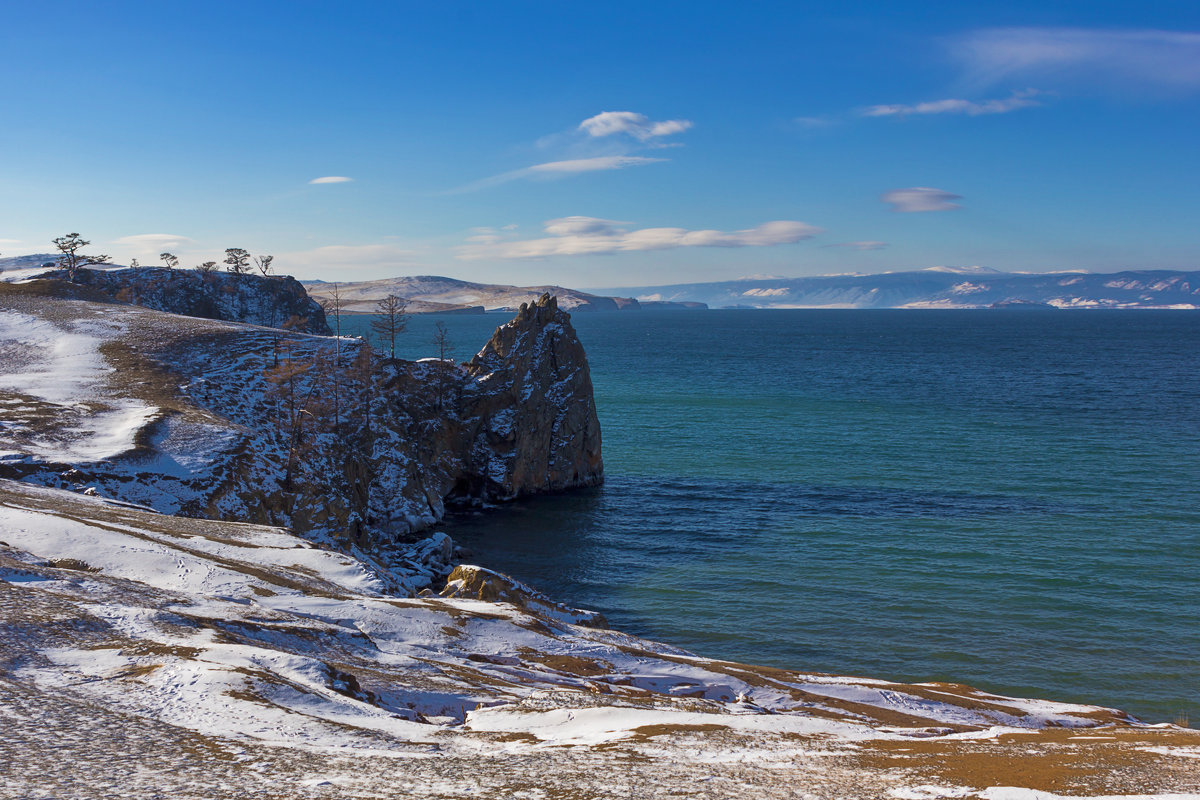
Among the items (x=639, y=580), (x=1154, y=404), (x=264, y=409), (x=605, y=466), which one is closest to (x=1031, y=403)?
(x=1154, y=404)

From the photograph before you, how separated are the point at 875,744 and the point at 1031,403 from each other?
106 meters

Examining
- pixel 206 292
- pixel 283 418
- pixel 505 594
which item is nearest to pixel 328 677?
pixel 505 594

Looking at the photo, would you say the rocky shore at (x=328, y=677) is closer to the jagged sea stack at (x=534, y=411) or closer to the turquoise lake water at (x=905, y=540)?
the turquoise lake water at (x=905, y=540)

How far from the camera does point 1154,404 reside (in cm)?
10481

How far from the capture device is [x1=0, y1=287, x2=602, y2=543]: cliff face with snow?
45.2m

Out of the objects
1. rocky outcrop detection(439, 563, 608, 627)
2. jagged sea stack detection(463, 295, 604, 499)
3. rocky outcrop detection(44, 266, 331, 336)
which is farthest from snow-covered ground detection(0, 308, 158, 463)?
rocky outcrop detection(44, 266, 331, 336)

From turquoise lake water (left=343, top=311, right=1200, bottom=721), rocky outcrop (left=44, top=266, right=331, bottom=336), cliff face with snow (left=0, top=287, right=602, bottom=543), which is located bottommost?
turquoise lake water (left=343, top=311, right=1200, bottom=721)

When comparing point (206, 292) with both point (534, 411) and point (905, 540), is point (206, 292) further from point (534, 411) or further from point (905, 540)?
point (905, 540)

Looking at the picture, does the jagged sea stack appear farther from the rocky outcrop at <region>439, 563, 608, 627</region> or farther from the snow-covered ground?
the rocky outcrop at <region>439, 563, 608, 627</region>

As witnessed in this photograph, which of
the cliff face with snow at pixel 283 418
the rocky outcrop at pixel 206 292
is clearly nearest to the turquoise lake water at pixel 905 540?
the cliff face with snow at pixel 283 418

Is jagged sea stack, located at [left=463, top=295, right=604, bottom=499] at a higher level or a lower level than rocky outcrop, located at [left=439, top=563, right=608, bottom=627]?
higher

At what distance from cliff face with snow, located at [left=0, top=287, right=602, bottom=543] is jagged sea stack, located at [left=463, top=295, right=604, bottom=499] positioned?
0.45ft

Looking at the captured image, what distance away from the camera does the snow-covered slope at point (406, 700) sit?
14555mm

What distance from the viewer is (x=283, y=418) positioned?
188 ft
